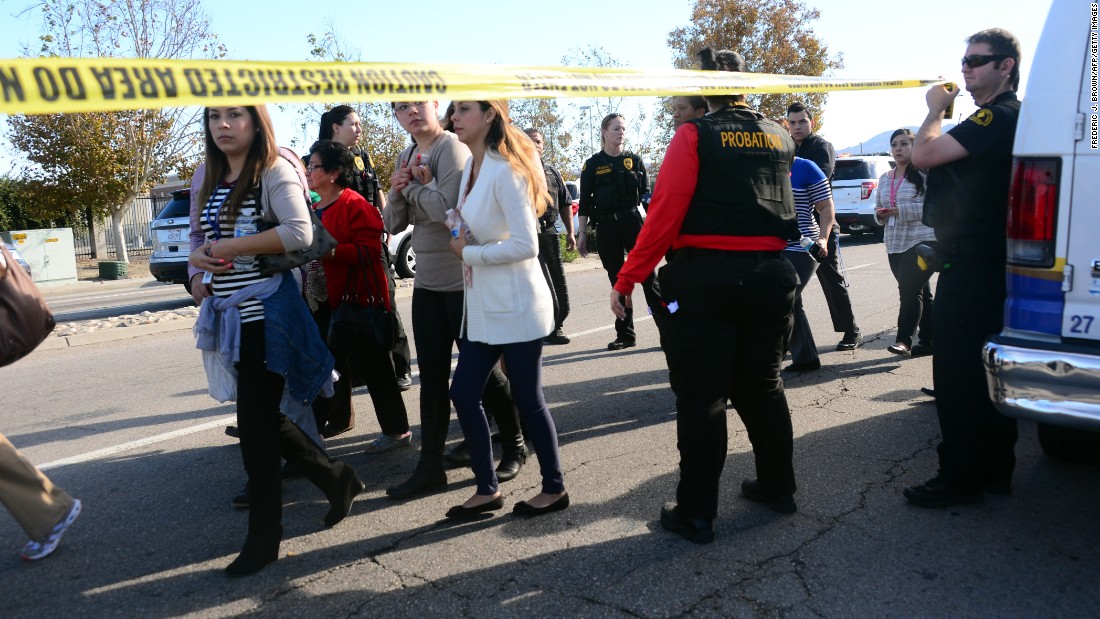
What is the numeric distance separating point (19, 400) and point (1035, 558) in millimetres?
6556

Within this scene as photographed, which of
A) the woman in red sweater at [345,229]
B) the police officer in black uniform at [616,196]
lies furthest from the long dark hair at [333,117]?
the police officer in black uniform at [616,196]

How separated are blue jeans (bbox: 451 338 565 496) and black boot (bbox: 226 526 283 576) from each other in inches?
33.9

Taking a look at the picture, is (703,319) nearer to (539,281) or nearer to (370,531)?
(539,281)

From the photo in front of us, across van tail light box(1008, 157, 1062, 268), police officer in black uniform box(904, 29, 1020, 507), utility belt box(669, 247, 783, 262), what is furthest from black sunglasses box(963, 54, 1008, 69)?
utility belt box(669, 247, 783, 262)

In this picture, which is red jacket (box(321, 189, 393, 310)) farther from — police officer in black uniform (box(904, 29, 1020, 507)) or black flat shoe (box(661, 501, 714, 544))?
police officer in black uniform (box(904, 29, 1020, 507))

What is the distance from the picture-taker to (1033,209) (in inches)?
121

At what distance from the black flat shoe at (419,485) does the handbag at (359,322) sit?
29.7 inches

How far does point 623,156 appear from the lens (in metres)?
7.63

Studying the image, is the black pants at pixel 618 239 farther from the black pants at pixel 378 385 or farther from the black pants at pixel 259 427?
the black pants at pixel 259 427

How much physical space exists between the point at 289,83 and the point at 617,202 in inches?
210

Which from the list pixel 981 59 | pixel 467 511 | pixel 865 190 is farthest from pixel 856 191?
pixel 467 511

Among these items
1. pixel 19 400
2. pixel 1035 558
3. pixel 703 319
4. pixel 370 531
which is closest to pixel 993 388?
pixel 1035 558

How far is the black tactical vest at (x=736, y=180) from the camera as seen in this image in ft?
10.7

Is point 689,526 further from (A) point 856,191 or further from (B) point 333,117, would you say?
(A) point 856,191
